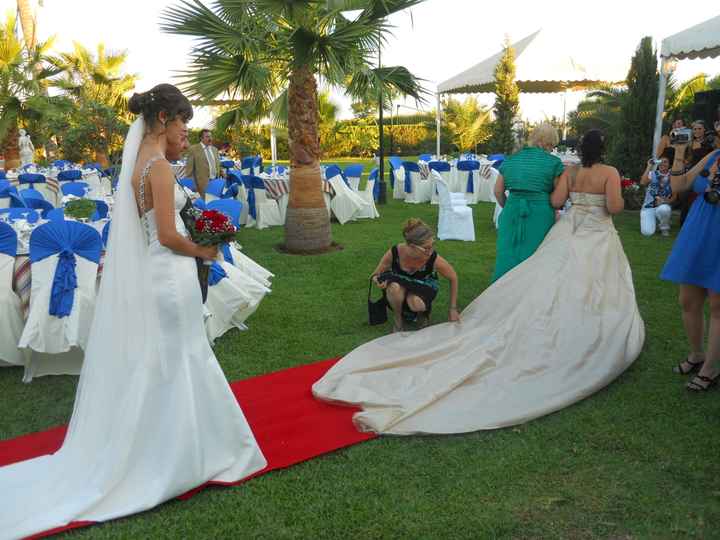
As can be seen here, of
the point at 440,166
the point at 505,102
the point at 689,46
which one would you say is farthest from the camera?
the point at 505,102

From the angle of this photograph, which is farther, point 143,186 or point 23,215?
point 23,215

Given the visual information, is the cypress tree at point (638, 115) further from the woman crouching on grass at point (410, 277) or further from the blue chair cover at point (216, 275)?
the blue chair cover at point (216, 275)

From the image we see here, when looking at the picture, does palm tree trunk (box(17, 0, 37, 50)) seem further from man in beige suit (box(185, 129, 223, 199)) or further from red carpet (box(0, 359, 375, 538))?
red carpet (box(0, 359, 375, 538))

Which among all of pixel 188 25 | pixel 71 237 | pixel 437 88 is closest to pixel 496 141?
pixel 437 88

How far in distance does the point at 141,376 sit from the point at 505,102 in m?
19.7

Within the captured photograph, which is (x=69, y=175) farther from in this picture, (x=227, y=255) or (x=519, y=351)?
(x=519, y=351)

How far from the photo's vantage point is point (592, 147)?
169 inches

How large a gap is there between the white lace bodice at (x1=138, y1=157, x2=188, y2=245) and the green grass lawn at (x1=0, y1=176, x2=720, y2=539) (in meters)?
1.26

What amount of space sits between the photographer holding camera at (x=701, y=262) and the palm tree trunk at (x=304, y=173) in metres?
5.14

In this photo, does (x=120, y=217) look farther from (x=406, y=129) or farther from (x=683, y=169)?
(x=406, y=129)

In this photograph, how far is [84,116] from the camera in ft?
40.7

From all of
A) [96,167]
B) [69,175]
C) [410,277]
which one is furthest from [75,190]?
[96,167]

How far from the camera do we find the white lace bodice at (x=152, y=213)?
256cm

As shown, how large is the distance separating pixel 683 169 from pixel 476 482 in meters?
5.72
